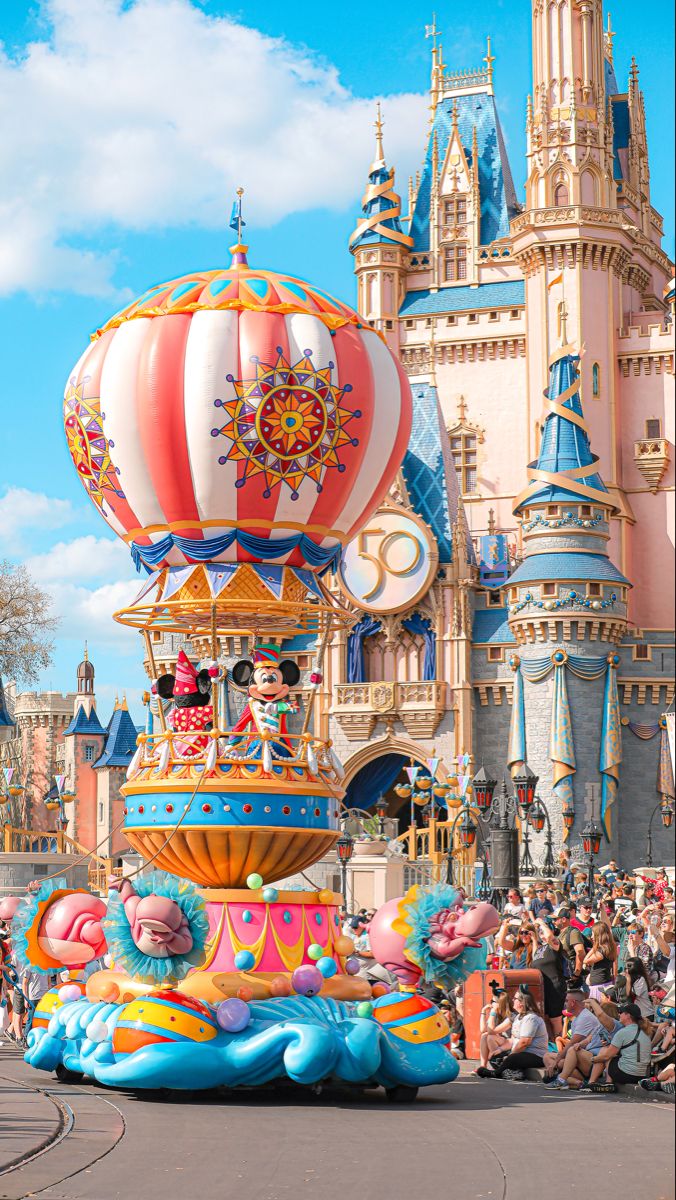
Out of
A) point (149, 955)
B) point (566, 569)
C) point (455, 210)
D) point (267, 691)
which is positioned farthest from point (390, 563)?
point (149, 955)

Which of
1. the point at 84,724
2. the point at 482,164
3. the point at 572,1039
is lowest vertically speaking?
the point at 572,1039

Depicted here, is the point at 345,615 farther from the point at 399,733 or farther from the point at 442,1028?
the point at 399,733

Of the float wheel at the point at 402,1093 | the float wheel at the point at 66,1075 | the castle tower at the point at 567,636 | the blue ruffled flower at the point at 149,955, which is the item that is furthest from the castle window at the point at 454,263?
the float wheel at the point at 402,1093

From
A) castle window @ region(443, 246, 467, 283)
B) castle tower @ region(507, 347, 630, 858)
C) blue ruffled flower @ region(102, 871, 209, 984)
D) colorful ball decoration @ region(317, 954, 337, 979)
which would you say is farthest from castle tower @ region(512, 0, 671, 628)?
blue ruffled flower @ region(102, 871, 209, 984)

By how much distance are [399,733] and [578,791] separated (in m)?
5.47

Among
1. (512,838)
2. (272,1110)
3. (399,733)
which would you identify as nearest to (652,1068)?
(272,1110)

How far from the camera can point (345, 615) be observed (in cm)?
1625

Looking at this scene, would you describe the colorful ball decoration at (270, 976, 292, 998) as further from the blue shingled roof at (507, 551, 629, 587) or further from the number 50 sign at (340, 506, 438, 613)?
the number 50 sign at (340, 506, 438, 613)

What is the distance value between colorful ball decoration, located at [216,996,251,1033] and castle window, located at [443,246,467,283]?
43.7 metres

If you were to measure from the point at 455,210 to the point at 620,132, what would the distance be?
606 cm

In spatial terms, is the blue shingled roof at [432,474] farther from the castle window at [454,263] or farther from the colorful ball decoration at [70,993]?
the colorful ball decoration at [70,993]

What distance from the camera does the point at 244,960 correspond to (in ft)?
44.7

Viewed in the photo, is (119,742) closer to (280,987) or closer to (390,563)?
(390,563)

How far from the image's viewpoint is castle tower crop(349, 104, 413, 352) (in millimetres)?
54094
